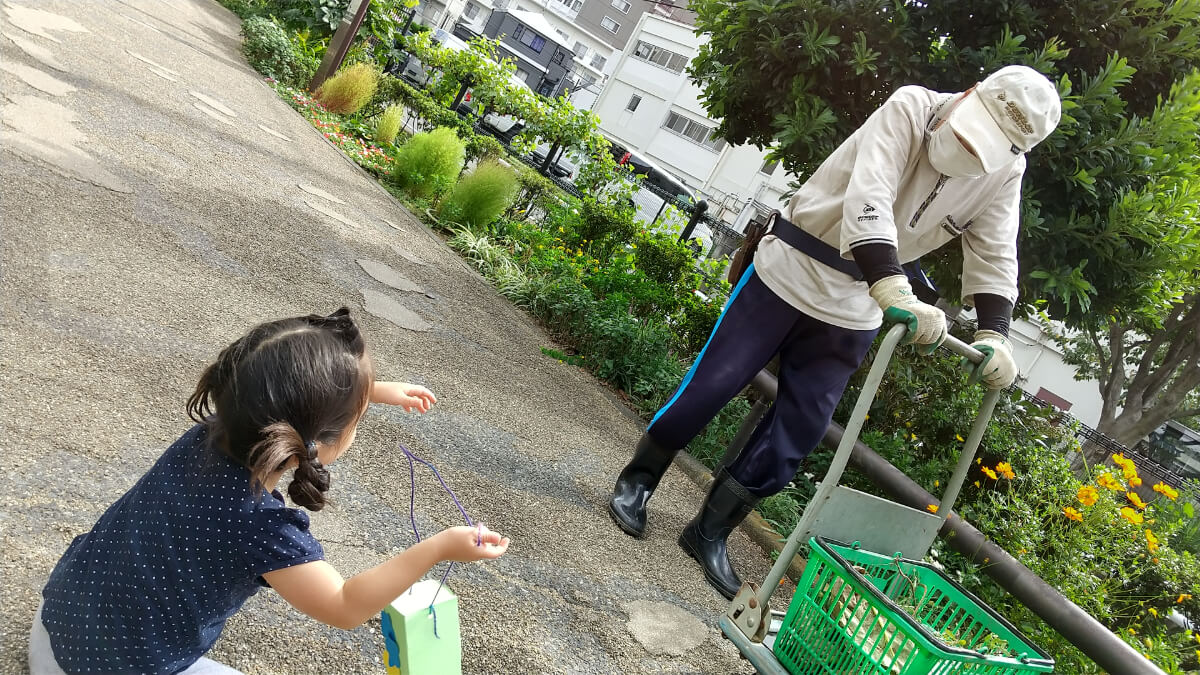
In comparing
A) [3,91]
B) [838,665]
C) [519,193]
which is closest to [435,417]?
[838,665]

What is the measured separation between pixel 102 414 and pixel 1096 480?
4.87m

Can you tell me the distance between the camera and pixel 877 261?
2422mm

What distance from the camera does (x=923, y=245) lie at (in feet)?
9.81

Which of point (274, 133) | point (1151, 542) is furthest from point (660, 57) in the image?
point (1151, 542)

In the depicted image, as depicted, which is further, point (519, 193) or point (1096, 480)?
point (519, 193)

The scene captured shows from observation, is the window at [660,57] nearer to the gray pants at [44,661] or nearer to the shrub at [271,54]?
the shrub at [271,54]

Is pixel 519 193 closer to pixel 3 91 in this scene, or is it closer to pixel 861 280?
pixel 3 91

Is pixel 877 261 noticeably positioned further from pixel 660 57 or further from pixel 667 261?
pixel 660 57

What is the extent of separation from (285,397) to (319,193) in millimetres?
5457

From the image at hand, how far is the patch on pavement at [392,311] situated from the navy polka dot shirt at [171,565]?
10.1 ft

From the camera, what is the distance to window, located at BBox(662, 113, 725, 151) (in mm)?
32406

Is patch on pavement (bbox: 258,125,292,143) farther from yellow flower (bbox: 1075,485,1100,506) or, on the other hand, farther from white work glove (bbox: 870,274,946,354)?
yellow flower (bbox: 1075,485,1100,506)

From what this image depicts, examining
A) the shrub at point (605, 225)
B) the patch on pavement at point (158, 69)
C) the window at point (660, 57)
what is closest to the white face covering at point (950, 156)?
the shrub at point (605, 225)

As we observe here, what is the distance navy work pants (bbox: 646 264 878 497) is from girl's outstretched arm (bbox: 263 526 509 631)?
71.0 inches
